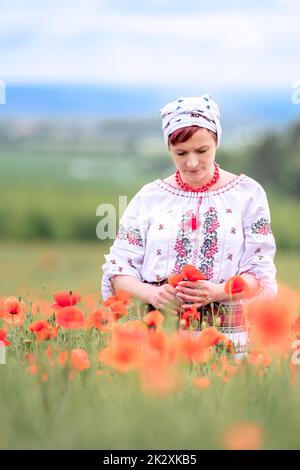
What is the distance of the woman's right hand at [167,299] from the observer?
2652 mm

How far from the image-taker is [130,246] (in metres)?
2.84

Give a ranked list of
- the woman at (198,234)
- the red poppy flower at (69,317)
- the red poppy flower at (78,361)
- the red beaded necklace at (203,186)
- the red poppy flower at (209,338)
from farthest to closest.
Result: 1. the red beaded necklace at (203,186)
2. the woman at (198,234)
3. the red poppy flower at (69,317)
4. the red poppy flower at (209,338)
5. the red poppy flower at (78,361)

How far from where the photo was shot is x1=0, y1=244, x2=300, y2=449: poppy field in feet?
6.15

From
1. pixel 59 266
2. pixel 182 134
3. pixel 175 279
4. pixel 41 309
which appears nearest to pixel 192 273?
pixel 175 279

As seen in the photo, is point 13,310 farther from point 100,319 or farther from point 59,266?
point 59,266

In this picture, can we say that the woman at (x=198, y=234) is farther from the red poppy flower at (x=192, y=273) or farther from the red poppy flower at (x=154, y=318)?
the red poppy flower at (x=154, y=318)

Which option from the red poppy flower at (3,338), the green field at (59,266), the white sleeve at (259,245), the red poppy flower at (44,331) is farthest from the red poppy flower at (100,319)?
the green field at (59,266)

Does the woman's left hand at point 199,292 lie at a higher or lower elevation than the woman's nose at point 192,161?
lower

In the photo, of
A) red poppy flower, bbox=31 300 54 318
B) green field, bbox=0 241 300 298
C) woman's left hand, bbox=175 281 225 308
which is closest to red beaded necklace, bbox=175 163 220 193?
woman's left hand, bbox=175 281 225 308

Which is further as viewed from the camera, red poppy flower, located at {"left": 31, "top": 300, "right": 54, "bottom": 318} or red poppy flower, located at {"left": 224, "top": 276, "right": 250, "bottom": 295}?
red poppy flower, located at {"left": 31, "top": 300, "right": 54, "bottom": 318}

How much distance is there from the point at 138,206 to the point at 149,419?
1099 millimetres

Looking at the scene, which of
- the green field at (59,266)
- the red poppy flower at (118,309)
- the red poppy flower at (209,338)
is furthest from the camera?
the green field at (59,266)

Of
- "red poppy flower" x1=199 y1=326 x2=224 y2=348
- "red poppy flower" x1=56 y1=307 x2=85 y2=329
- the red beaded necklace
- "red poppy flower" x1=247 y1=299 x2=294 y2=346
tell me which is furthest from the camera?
the red beaded necklace

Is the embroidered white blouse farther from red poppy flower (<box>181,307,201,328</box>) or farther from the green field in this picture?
the green field
